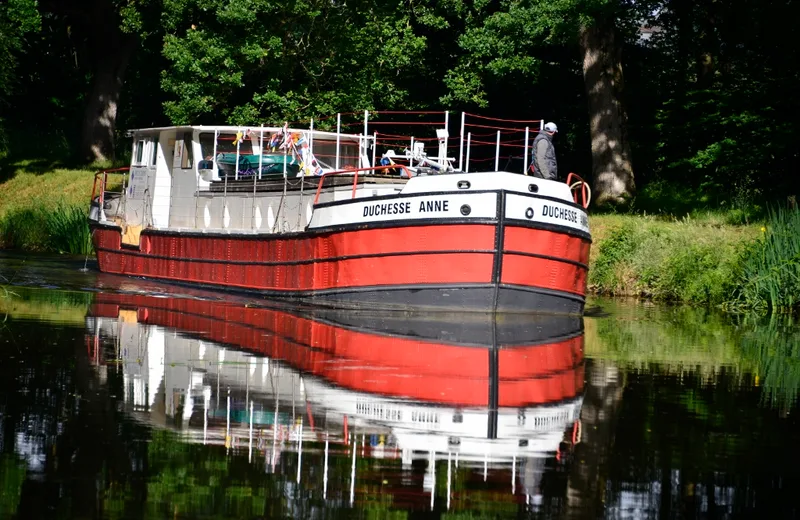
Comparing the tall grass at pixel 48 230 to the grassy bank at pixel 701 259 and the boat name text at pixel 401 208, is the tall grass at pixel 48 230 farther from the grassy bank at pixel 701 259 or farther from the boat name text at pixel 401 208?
the boat name text at pixel 401 208

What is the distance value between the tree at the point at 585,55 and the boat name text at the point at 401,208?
955 cm

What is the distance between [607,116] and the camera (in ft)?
101

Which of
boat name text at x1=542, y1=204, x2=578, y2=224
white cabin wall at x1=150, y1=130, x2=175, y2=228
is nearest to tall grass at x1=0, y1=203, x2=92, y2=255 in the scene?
white cabin wall at x1=150, y1=130, x2=175, y2=228

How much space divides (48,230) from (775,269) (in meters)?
21.1

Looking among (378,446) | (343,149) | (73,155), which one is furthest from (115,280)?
(73,155)

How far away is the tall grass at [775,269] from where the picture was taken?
2094cm

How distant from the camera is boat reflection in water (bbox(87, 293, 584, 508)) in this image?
26.2 feet

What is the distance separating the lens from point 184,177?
1000 inches

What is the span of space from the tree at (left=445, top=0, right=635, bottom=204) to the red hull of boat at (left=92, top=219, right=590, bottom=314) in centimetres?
911

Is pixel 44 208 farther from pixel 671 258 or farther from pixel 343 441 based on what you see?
pixel 343 441

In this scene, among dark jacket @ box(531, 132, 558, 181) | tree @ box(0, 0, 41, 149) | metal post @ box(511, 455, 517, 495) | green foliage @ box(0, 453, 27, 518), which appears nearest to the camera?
green foliage @ box(0, 453, 27, 518)

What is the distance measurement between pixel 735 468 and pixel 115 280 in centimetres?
1958

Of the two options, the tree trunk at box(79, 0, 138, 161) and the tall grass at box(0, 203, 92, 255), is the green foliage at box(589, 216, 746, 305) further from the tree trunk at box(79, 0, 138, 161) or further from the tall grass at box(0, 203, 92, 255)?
the tree trunk at box(79, 0, 138, 161)

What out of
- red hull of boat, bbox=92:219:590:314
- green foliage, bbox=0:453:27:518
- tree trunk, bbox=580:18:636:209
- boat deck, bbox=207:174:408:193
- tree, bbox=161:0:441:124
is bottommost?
green foliage, bbox=0:453:27:518
